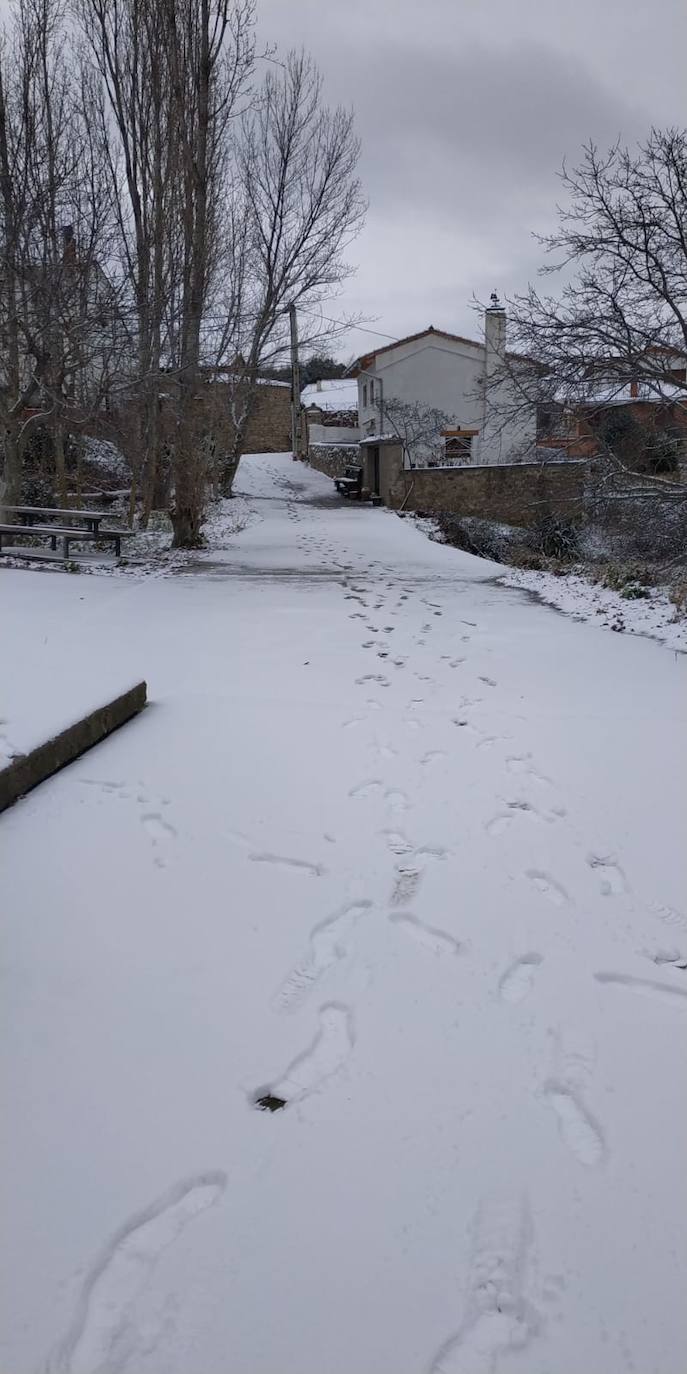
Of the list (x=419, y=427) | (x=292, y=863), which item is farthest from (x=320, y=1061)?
(x=419, y=427)

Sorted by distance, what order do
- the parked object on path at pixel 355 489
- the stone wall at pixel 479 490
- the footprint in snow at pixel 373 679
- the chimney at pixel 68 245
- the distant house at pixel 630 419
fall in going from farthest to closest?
the parked object on path at pixel 355 489, the stone wall at pixel 479 490, the chimney at pixel 68 245, the distant house at pixel 630 419, the footprint in snow at pixel 373 679

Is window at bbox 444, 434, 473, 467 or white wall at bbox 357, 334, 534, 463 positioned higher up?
white wall at bbox 357, 334, 534, 463

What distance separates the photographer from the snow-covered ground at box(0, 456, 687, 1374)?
1495mm

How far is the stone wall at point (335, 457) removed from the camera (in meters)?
35.5

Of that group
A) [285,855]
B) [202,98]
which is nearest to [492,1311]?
[285,855]

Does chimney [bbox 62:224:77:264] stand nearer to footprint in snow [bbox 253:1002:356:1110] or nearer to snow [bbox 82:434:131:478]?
snow [bbox 82:434:131:478]

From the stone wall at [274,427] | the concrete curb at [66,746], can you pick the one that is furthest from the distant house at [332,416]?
the concrete curb at [66,746]

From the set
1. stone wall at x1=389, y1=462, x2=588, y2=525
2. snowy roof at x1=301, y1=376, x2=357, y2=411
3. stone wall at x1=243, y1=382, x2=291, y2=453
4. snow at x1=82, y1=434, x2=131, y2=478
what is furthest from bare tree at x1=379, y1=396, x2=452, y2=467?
stone wall at x1=243, y1=382, x2=291, y2=453

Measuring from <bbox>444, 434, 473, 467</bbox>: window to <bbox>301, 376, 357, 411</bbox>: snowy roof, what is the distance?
12464 millimetres

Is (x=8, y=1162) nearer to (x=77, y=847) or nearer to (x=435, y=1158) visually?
(x=435, y=1158)

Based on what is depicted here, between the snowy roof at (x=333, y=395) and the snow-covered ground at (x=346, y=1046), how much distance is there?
3950cm

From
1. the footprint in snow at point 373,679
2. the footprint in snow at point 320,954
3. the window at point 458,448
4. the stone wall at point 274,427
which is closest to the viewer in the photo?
the footprint in snow at point 320,954

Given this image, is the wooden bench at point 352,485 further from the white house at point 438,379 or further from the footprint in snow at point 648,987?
the footprint in snow at point 648,987

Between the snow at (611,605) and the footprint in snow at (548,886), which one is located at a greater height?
the snow at (611,605)
